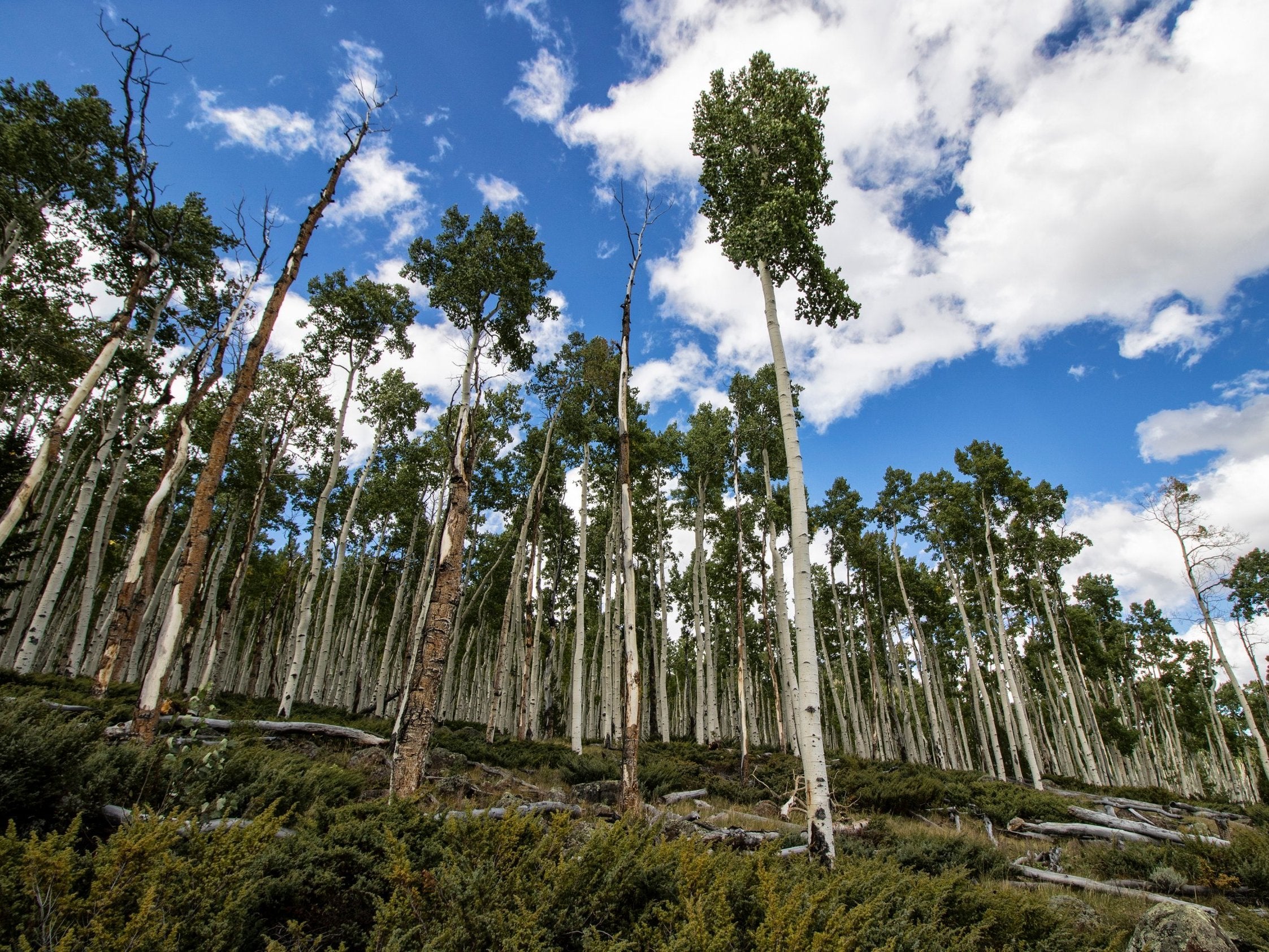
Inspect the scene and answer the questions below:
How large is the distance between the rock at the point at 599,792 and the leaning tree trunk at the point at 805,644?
4122 millimetres

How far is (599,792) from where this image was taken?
969cm

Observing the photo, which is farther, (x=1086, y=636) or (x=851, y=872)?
(x=1086, y=636)

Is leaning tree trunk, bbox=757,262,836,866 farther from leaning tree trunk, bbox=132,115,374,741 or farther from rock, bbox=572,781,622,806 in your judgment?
leaning tree trunk, bbox=132,115,374,741

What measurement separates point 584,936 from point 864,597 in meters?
27.9

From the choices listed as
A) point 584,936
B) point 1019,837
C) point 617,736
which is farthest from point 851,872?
point 617,736

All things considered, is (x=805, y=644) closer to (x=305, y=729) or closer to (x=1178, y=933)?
(x=1178, y=933)

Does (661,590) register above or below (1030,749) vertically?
above

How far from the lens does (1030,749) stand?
1697 centimetres

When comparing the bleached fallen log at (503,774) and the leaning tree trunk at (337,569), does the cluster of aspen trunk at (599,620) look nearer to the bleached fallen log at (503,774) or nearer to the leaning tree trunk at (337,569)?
the leaning tree trunk at (337,569)

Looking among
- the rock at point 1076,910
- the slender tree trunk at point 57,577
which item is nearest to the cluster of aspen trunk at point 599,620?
the slender tree trunk at point 57,577

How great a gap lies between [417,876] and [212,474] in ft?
19.1

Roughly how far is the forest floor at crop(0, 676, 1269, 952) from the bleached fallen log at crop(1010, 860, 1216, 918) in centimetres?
20

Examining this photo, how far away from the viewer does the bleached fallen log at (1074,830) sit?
9367 mm

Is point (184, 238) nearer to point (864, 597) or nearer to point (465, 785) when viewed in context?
point (465, 785)
